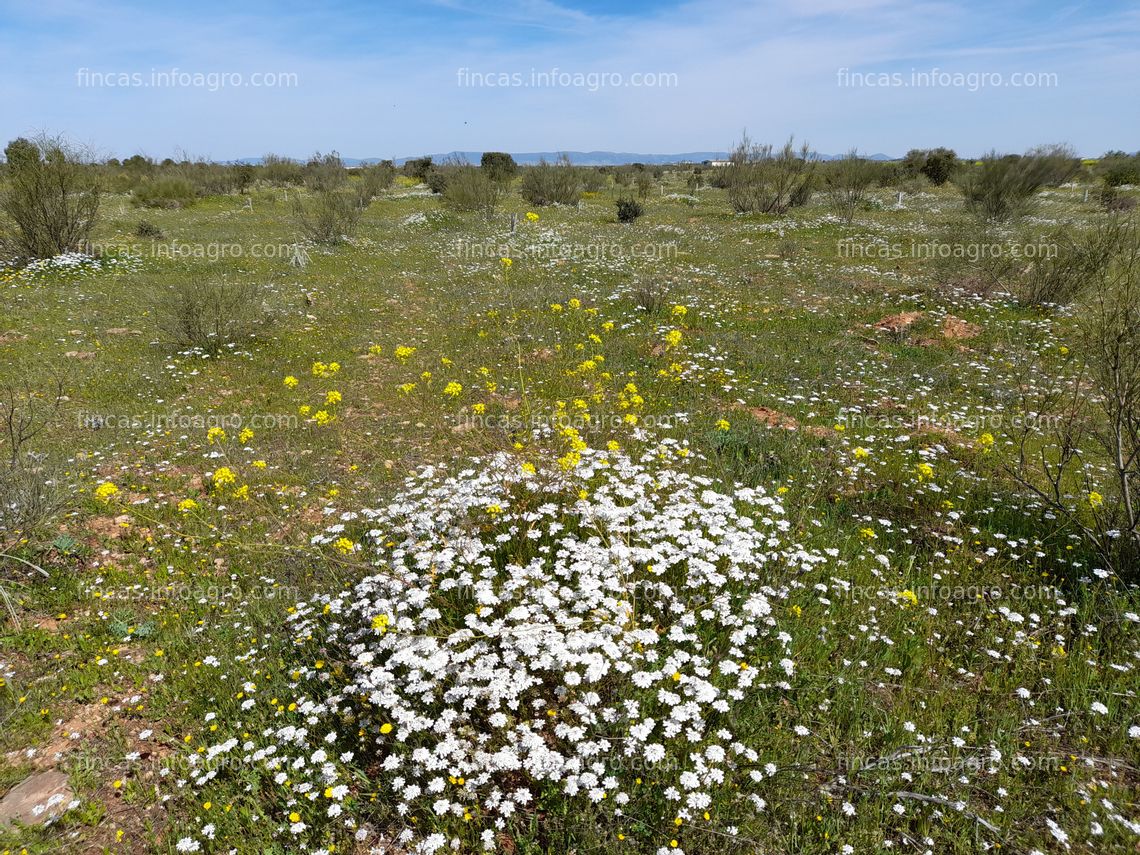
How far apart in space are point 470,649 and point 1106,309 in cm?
692

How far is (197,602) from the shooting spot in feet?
17.0

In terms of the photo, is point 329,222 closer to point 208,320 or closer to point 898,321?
point 208,320

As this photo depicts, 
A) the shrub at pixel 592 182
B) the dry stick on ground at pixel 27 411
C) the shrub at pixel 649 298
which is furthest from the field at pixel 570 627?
the shrub at pixel 592 182

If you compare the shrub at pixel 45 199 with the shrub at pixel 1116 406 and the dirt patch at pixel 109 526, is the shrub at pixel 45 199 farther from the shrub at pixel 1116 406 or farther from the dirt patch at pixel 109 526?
the shrub at pixel 1116 406

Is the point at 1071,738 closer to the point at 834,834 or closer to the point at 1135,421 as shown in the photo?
the point at 834,834

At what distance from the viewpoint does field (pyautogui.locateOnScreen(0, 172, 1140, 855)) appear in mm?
3086

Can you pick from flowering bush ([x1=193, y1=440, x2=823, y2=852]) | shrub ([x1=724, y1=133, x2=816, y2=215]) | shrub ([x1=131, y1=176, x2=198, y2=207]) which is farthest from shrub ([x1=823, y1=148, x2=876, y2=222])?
shrub ([x1=131, y1=176, x2=198, y2=207])

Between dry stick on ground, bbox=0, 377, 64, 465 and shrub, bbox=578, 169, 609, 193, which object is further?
shrub, bbox=578, 169, 609, 193

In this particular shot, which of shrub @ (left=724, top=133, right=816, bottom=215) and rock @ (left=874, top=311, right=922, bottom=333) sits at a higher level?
shrub @ (left=724, top=133, right=816, bottom=215)

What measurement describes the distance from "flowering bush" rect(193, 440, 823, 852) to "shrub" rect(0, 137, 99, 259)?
19.8m

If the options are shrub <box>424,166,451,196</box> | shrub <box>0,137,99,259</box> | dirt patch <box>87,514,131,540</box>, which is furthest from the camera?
shrub <box>424,166,451,196</box>

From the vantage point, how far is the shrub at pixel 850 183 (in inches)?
1067

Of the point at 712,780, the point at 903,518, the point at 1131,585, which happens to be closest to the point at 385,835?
the point at 712,780

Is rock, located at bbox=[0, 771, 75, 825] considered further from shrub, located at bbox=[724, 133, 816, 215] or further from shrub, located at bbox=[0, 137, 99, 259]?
shrub, located at bbox=[724, 133, 816, 215]
